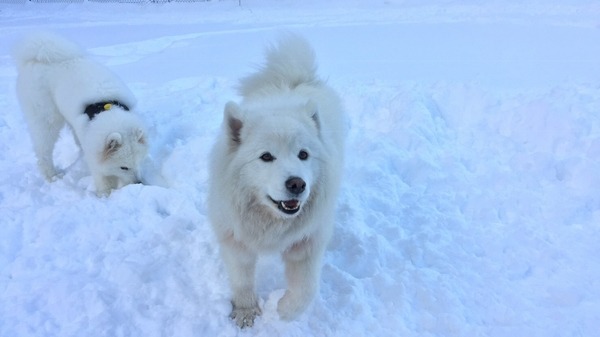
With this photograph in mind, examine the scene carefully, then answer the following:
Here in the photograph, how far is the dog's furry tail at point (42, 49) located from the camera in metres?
4.47

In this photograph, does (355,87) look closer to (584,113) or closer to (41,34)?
(584,113)

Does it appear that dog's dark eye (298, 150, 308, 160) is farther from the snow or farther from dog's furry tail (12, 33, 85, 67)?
dog's furry tail (12, 33, 85, 67)

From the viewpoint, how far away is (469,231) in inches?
136

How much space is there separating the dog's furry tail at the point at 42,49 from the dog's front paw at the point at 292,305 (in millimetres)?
3746

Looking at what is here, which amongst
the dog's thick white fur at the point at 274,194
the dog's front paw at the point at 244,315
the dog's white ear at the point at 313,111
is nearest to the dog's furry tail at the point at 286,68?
the dog's thick white fur at the point at 274,194

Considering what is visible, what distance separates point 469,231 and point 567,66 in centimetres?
449

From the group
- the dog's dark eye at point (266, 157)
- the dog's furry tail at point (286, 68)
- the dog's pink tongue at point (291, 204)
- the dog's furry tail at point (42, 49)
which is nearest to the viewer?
the dog's pink tongue at point (291, 204)

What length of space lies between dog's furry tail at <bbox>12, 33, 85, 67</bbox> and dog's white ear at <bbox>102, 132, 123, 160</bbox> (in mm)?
1201

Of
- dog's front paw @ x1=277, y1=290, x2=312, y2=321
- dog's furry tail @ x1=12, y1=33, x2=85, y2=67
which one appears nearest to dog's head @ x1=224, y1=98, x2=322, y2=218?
dog's front paw @ x1=277, y1=290, x2=312, y2=321

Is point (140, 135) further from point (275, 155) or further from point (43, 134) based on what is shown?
point (275, 155)

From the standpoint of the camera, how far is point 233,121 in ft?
7.98

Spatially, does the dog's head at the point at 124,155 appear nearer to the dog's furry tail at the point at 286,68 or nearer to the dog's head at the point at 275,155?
the dog's furry tail at the point at 286,68

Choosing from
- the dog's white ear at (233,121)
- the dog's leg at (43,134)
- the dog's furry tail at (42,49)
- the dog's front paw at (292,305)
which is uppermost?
the dog's white ear at (233,121)

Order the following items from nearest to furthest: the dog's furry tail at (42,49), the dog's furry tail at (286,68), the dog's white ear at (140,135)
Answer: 1. the dog's furry tail at (286,68)
2. the dog's white ear at (140,135)
3. the dog's furry tail at (42,49)
